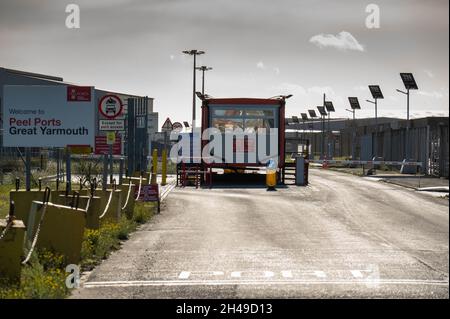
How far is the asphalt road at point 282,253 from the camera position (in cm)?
906

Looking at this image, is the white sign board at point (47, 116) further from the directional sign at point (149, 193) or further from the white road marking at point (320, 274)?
the white road marking at point (320, 274)

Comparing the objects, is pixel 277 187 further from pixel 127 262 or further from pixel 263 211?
pixel 127 262

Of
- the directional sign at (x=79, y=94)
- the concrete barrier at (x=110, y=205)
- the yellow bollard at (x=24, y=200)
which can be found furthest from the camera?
the directional sign at (x=79, y=94)

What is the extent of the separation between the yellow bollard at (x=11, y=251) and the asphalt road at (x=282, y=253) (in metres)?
0.79

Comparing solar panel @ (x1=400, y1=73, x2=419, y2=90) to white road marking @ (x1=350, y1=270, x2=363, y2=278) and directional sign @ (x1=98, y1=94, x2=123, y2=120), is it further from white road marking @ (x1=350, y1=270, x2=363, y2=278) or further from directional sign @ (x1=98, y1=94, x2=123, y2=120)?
white road marking @ (x1=350, y1=270, x2=363, y2=278)

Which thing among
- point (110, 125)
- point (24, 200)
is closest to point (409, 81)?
point (110, 125)

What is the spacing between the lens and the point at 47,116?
16.0m

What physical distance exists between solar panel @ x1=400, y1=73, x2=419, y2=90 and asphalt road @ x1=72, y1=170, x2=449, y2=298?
25.3 metres

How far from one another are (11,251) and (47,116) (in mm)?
7555

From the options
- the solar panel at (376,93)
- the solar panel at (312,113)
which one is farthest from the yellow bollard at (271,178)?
the solar panel at (312,113)

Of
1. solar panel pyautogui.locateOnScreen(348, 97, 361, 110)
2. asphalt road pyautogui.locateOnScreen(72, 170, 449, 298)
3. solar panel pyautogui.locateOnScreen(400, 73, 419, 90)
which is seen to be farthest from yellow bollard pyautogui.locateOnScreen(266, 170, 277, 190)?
solar panel pyautogui.locateOnScreen(348, 97, 361, 110)

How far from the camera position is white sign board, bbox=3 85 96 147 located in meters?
15.8
